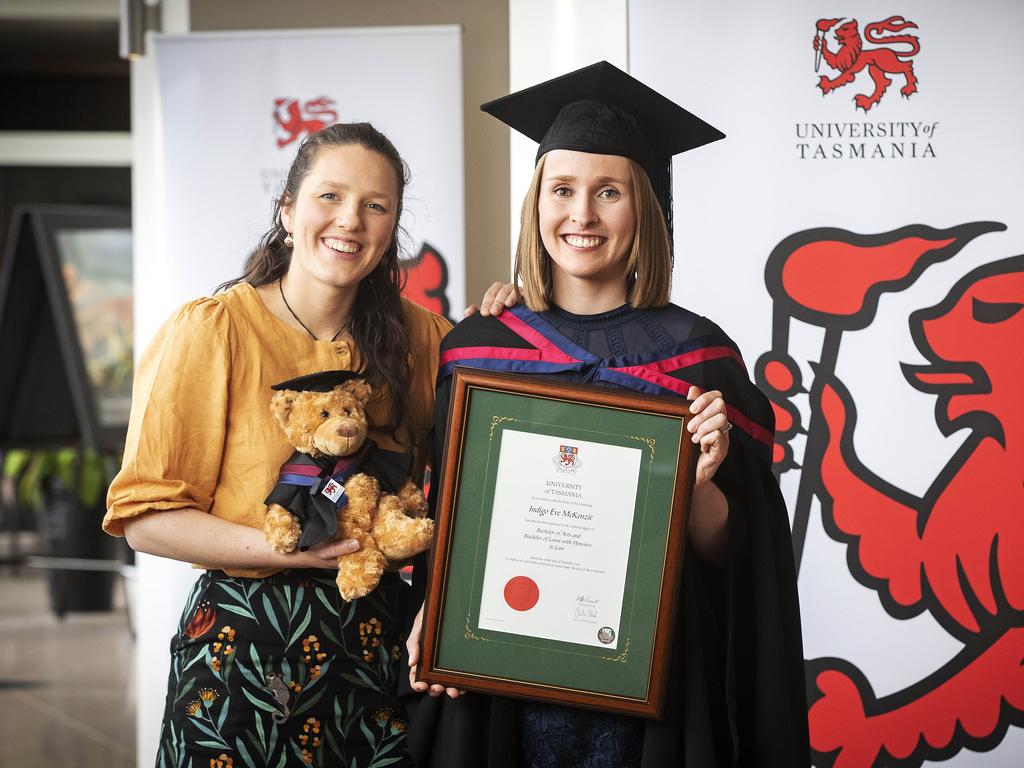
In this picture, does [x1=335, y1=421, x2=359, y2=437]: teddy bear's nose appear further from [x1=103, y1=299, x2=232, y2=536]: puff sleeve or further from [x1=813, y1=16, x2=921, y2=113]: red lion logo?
[x1=813, y1=16, x2=921, y2=113]: red lion logo

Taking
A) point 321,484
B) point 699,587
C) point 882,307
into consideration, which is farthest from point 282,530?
point 882,307

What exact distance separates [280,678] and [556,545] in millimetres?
537

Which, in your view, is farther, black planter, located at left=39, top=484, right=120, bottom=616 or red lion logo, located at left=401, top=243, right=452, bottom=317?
black planter, located at left=39, top=484, right=120, bottom=616

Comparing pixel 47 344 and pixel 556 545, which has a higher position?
pixel 47 344

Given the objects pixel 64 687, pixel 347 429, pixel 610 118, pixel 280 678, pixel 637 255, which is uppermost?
pixel 610 118

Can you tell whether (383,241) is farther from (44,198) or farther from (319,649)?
(44,198)

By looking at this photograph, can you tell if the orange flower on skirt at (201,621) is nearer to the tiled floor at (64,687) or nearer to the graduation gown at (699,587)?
the graduation gown at (699,587)

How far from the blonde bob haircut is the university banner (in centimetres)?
181

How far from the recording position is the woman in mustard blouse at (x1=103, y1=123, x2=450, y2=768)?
169 centimetres

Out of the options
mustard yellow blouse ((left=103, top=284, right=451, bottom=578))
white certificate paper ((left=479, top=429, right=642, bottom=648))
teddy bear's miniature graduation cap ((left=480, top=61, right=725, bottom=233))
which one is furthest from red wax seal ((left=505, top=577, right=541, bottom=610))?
teddy bear's miniature graduation cap ((left=480, top=61, right=725, bottom=233))

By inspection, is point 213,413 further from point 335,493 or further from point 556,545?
point 556,545

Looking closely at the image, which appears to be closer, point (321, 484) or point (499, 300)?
point (321, 484)

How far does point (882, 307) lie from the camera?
122 inches

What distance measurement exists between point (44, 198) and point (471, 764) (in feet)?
23.5
